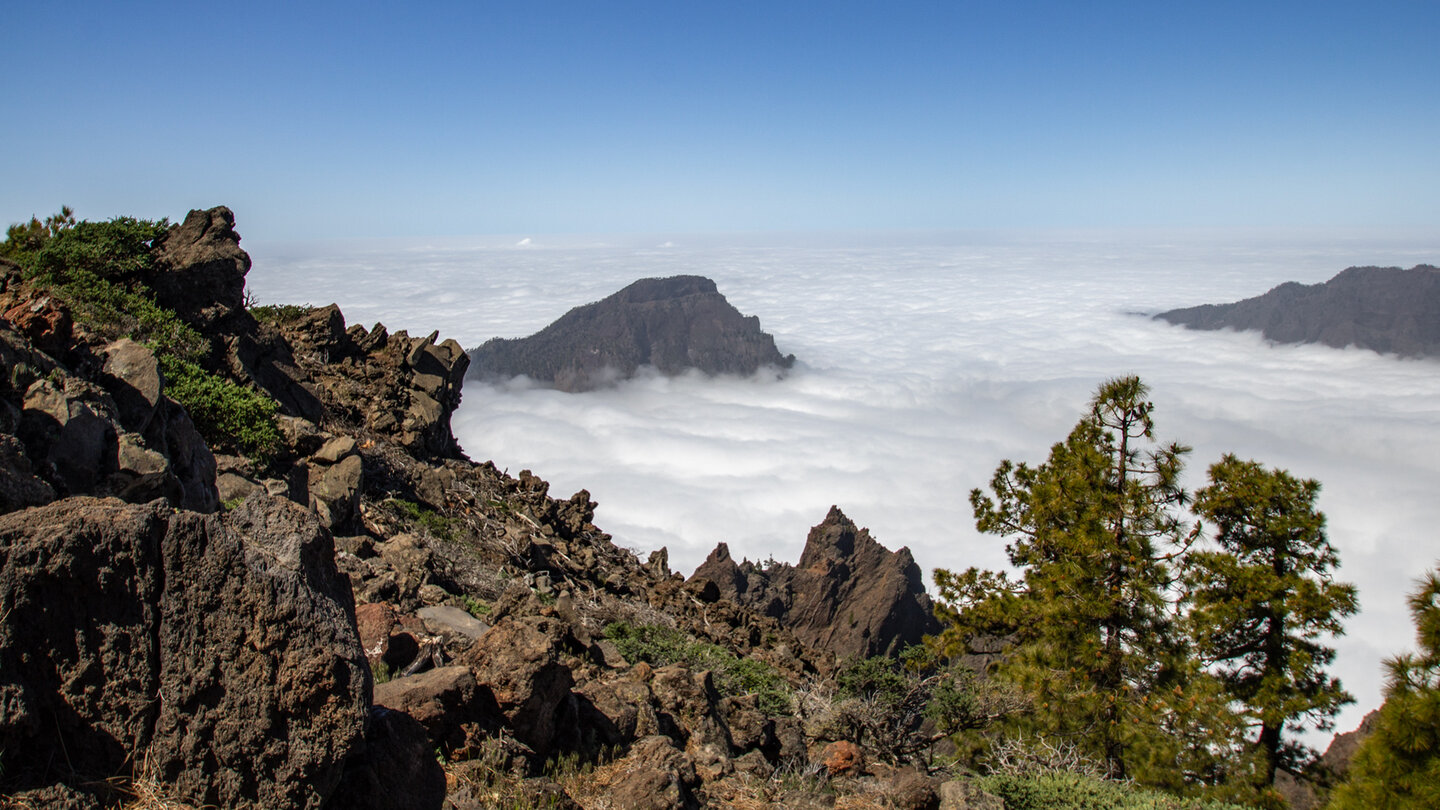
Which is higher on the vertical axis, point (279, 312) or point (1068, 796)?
point (279, 312)

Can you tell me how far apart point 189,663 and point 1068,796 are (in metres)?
6.41

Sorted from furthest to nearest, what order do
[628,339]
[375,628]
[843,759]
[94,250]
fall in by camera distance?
1. [628,339]
2. [94,250]
3. [843,759]
4. [375,628]

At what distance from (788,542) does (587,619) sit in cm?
9375

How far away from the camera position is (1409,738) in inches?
257

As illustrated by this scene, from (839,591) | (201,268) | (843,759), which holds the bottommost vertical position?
(839,591)

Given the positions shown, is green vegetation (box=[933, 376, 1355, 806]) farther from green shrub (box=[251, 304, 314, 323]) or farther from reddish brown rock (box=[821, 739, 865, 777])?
green shrub (box=[251, 304, 314, 323])

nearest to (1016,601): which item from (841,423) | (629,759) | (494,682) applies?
(629,759)

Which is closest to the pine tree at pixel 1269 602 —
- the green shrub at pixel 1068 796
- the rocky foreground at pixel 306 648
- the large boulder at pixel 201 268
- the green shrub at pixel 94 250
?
the green shrub at pixel 1068 796

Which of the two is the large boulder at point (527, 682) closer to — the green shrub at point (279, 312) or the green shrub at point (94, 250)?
the green shrub at point (94, 250)

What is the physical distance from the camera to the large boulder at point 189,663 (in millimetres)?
3078

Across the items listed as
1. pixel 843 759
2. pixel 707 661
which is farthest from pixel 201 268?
pixel 843 759

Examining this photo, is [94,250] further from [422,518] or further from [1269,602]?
[1269,602]

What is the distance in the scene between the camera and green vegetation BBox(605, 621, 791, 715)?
8992 mm

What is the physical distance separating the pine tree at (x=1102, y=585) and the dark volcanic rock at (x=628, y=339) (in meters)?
170
